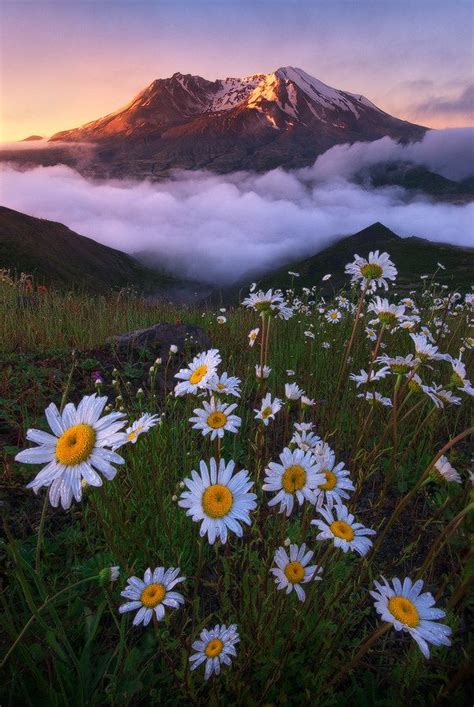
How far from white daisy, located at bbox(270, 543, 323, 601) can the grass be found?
0.42 ft

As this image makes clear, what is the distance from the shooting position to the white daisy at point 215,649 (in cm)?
142

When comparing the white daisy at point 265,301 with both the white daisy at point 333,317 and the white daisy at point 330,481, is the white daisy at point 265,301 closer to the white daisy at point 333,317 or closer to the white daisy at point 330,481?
the white daisy at point 330,481

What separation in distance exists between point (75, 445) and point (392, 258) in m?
95.3

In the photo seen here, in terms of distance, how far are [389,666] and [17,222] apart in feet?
249

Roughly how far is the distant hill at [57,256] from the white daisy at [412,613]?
144 feet

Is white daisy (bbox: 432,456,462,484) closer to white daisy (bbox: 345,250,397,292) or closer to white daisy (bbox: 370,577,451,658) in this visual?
white daisy (bbox: 370,577,451,658)

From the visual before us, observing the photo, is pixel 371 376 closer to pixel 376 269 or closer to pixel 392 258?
pixel 376 269

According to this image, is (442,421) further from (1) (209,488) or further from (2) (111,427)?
(2) (111,427)

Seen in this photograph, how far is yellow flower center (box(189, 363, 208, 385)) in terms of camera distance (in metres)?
1.99

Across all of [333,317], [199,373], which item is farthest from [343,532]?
[333,317]

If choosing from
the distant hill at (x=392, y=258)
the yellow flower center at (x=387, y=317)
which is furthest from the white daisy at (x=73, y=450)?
the distant hill at (x=392, y=258)

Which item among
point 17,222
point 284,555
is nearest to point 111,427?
point 284,555

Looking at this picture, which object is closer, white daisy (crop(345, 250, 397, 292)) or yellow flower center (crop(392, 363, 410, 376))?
yellow flower center (crop(392, 363, 410, 376))

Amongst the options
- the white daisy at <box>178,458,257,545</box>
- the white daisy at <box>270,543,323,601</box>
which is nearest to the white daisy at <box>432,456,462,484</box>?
the white daisy at <box>270,543,323,601</box>
